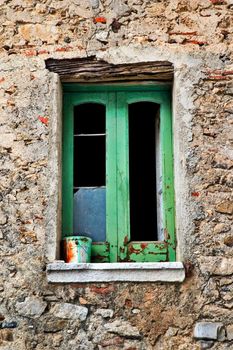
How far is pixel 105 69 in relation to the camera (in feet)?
17.9

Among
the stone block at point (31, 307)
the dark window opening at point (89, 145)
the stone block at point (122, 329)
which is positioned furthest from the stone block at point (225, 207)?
the stone block at point (31, 307)

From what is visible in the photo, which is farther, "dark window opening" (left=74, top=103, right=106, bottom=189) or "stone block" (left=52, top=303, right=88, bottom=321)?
"dark window opening" (left=74, top=103, right=106, bottom=189)

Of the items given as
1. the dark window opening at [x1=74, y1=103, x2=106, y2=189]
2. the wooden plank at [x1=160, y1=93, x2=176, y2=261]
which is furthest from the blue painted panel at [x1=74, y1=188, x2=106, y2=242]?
the wooden plank at [x1=160, y1=93, x2=176, y2=261]

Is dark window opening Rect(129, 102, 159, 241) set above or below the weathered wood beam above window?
below

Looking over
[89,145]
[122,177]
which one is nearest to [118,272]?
[122,177]

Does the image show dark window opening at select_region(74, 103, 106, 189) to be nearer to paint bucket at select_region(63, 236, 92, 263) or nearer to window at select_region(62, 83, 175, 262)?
window at select_region(62, 83, 175, 262)

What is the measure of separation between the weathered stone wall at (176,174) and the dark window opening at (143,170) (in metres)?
0.48

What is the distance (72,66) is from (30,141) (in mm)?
739

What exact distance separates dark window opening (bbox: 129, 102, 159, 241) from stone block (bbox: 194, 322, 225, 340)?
0.97 meters

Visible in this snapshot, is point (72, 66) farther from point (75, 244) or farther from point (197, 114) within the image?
point (75, 244)

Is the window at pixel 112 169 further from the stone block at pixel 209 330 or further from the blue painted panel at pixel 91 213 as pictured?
the stone block at pixel 209 330

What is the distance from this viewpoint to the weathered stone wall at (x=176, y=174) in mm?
4988

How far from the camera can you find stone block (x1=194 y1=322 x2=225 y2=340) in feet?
16.2

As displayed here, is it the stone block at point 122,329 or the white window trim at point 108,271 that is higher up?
the white window trim at point 108,271
